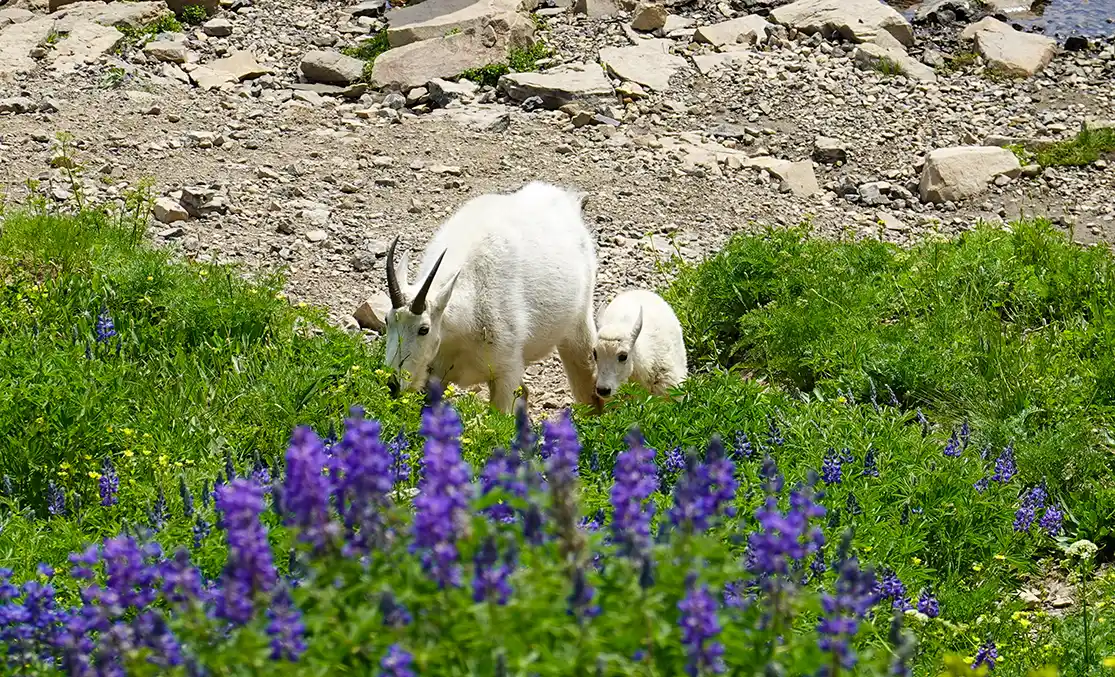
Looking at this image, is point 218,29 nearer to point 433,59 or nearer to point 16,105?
point 433,59

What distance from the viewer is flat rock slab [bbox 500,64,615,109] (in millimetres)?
13688

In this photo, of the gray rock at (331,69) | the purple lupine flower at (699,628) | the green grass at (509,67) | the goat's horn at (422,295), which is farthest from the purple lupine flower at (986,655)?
the gray rock at (331,69)

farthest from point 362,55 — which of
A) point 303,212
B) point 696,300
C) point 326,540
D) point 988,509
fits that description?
point 326,540

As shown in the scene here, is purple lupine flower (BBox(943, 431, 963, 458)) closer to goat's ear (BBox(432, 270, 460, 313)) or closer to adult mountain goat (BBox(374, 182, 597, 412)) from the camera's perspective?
adult mountain goat (BBox(374, 182, 597, 412))

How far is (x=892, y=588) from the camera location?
440 centimetres

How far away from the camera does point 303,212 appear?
36.1ft

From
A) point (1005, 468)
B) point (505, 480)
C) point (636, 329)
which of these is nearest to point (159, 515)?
point (505, 480)

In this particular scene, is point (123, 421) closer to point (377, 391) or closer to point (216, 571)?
point (377, 391)

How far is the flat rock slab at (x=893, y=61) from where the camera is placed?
49.1ft

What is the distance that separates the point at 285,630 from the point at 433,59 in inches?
489

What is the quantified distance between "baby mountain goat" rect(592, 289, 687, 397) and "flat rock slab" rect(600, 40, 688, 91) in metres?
5.35

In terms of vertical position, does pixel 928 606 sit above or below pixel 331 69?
above

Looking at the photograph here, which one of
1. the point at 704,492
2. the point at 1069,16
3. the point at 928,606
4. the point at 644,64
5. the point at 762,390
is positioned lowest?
the point at 1069,16

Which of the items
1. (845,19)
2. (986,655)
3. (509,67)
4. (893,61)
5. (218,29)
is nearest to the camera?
(986,655)
